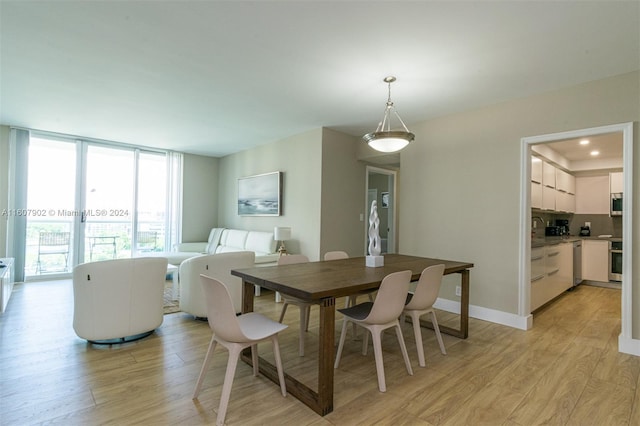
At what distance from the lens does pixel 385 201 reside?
7.33 m

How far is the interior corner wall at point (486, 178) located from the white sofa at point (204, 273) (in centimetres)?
237

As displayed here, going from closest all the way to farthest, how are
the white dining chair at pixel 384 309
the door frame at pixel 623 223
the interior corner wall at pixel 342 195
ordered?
1. the white dining chair at pixel 384 309
2. the door frame at pixel 623 223
3. the interior corner wall at pixel 342 195

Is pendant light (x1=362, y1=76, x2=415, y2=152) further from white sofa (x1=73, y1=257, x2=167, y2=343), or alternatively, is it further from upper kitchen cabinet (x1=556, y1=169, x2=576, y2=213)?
upper kitchen cabinet (x1=556, y1=169, x2=576, y2=213)

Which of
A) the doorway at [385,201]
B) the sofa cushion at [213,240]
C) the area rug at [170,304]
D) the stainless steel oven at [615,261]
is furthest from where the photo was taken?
the sofa cushion at [213,240]

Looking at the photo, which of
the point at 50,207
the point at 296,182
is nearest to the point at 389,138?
the point at 296,182

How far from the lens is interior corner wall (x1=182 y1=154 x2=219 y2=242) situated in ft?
23.1

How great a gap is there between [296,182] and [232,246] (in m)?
1.96

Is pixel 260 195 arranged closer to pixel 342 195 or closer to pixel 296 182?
pixel 296 182

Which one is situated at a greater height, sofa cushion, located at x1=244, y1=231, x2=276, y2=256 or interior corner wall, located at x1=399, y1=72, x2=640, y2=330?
interior corner wall, located at x1=399, y1=72, x2=640, y2=330

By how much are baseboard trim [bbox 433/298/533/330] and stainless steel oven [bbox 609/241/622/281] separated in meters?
3.12

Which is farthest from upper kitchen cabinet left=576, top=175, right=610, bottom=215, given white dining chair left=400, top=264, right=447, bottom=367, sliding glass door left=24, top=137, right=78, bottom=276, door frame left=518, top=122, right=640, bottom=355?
sliding glass door left=24, top=137, right=78, bottom=276

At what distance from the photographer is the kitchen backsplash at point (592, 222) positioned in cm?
560

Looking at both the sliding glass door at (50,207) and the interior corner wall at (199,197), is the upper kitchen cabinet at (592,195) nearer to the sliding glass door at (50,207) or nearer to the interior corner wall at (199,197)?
the interior corner wall at (199,197)

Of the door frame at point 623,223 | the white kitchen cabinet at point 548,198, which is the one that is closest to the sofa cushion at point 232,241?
the door frame at point 623,223
